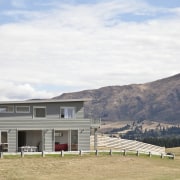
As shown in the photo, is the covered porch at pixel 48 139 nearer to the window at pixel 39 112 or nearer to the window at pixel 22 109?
the window at pixel 39 112

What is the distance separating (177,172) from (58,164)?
10891 mm

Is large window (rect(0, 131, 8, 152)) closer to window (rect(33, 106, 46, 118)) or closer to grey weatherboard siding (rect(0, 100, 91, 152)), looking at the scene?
grey weatherboard siding (rect(0, 100, 91, 152))

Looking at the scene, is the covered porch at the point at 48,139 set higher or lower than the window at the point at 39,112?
lower

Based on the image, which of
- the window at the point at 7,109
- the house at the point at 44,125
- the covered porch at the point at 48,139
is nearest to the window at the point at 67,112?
the house at the point at 44,125

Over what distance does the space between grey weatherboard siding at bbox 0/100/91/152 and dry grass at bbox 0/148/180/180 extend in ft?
24.0

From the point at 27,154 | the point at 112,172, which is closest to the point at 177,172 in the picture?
the point at 112,172

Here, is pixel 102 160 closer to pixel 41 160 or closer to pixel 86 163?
pixel 86 163

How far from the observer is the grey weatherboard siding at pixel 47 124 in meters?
56.9

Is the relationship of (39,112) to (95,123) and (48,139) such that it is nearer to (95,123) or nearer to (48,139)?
(48,139)

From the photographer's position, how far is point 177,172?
4591 centimetres

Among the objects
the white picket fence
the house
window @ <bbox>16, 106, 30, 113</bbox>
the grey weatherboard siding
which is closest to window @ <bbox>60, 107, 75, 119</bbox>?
the house

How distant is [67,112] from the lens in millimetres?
58781

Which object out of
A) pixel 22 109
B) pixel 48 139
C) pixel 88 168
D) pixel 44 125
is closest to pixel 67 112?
pixel 44 125

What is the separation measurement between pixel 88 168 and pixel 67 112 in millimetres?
14317
